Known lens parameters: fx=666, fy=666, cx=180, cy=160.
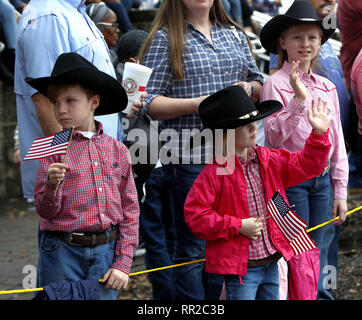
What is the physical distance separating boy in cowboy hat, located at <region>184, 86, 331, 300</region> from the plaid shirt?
40cm

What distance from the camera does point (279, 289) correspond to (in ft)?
11.5

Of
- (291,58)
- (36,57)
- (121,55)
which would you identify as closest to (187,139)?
(291,58)

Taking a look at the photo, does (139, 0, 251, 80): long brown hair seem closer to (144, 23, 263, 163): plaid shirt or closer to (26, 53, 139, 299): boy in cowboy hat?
(144, 23, 263, 163): plaid shirt

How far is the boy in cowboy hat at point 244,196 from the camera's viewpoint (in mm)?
3252

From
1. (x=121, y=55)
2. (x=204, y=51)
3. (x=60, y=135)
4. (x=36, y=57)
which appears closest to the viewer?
(x=60, y=135)

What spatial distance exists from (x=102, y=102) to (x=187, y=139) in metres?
0.69

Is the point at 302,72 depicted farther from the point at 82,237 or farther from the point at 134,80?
the point at 82,237

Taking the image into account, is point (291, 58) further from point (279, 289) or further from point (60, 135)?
point (60, 135)

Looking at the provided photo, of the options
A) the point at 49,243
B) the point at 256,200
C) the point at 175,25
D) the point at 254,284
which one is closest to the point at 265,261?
the point at 254,284

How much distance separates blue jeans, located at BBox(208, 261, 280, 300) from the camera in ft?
10.7

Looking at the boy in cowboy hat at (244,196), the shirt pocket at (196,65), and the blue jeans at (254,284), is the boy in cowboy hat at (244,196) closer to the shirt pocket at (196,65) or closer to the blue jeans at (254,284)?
the blue jeans at (254,284)

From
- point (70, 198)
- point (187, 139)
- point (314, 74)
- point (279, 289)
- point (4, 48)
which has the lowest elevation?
point (279, 289)

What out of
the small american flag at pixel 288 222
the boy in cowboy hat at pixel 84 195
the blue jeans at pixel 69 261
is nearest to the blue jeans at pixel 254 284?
the small american flag at pixel 288 222

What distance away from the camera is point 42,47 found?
3.21m
